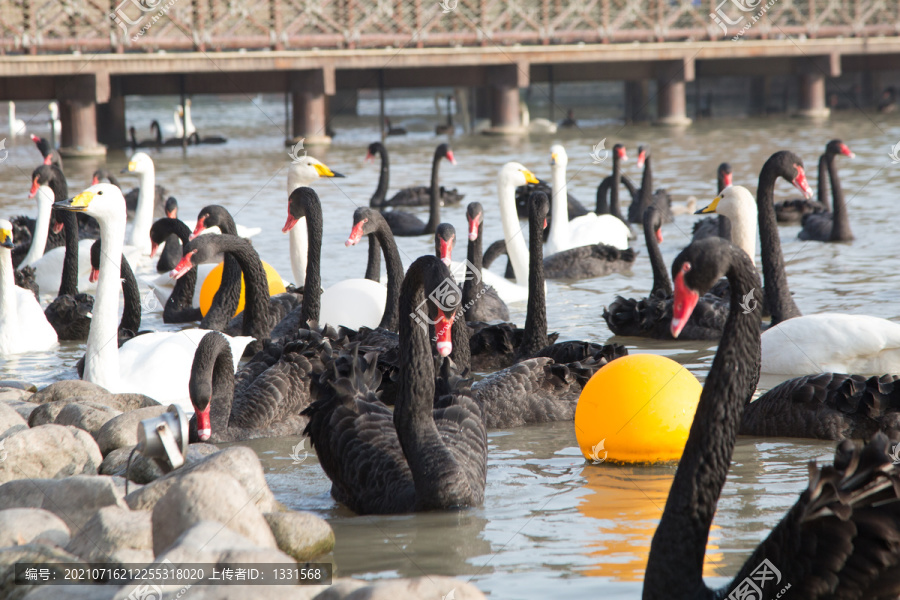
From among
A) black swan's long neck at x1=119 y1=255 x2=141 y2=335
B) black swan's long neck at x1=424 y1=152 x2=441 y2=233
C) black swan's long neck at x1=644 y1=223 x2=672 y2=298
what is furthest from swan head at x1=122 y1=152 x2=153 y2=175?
black swan's long neck at x1=644 y1=223 x2=672 y2=298

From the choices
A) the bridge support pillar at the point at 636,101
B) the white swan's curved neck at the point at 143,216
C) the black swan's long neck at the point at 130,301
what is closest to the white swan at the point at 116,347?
the black swan's long neck at the point at 130,301

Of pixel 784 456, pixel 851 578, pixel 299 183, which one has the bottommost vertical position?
pixel 784 456

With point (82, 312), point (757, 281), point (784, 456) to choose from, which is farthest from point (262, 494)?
point (82, 312)

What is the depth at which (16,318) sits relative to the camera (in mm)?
7859

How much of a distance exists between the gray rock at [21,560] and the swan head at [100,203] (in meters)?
3.23

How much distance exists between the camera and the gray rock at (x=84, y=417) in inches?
219

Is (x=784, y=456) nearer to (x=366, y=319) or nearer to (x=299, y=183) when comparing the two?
(x=366, y=319)

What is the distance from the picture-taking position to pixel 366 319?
25.7ft

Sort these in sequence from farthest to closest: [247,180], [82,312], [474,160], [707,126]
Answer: [707,126]
[474,160]
[247,180]
[82,312]

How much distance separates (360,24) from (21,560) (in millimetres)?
20002

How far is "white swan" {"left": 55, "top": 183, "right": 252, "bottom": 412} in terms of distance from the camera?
20.6 ft

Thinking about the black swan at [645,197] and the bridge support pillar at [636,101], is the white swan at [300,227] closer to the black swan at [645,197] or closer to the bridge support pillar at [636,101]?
the black swan at [645,197]

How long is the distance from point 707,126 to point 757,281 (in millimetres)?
22764

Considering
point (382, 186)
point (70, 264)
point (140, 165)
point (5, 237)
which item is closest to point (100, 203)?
point (5, 237)
